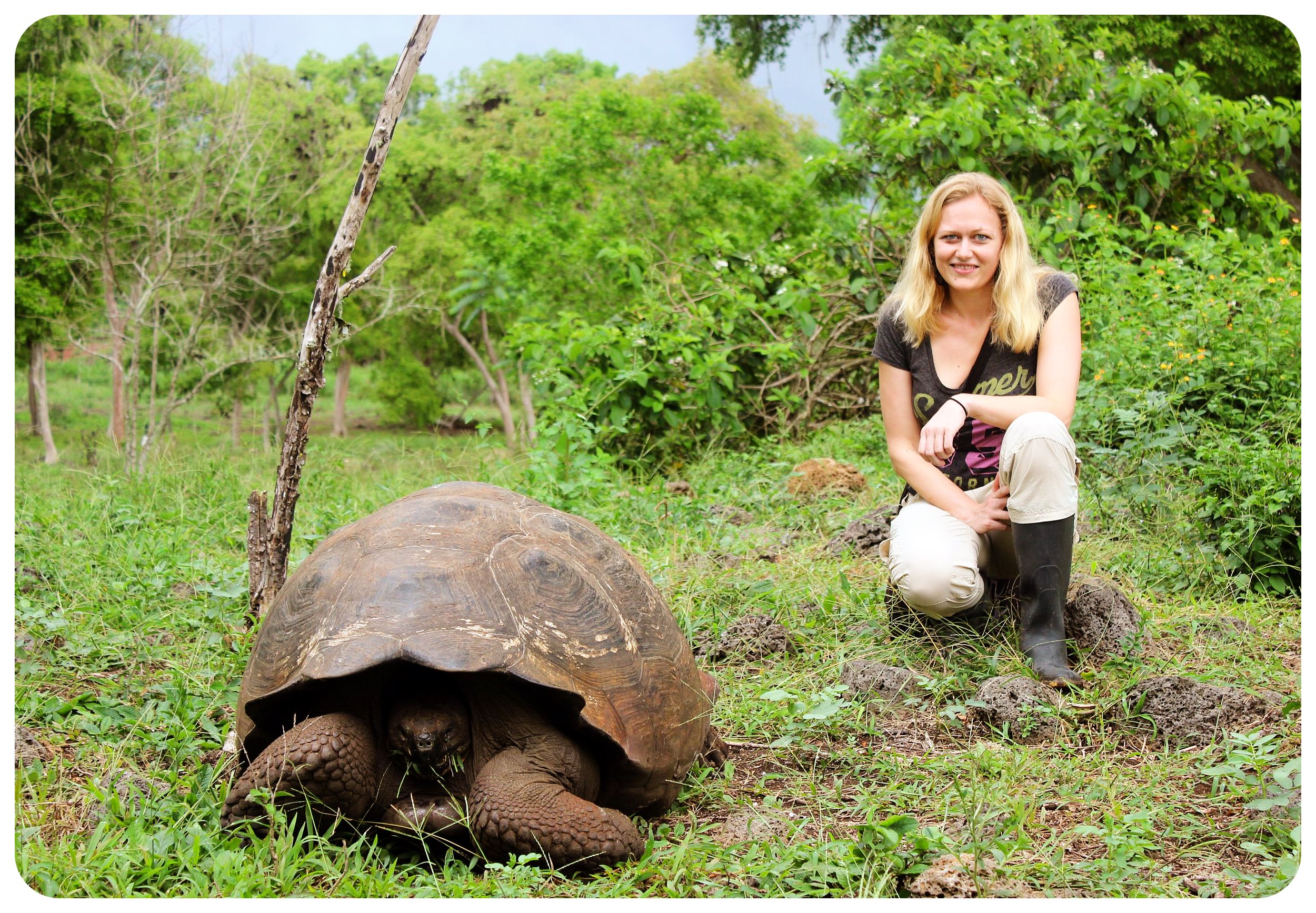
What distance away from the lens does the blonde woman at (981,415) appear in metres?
2.75

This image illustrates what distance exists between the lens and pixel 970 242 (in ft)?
9.58

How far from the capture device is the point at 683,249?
1532 cm

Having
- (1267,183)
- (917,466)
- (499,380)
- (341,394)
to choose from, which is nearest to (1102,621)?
(917,466)

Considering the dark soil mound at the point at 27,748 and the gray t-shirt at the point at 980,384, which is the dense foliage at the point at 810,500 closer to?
the dark soil mound at the point at 27,748

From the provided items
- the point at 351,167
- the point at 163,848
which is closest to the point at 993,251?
the point at 163,848

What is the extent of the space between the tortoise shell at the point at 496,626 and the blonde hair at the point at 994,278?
4.01ft

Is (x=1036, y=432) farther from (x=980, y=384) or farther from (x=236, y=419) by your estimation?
(x=236, y=419)

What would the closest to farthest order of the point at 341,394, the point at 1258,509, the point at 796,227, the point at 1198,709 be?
the point at 1198,709
the point at 1258,509
the point at 796,227
the point at 341,394

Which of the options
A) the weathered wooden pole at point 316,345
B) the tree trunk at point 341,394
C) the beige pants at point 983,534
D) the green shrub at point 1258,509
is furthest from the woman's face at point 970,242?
the tree trunk at point 341,394

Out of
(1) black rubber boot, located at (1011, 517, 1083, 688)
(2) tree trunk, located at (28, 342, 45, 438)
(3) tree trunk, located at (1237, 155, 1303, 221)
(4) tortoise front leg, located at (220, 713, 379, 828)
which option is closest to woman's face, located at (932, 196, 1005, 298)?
(1) black rubber boot, located at (1011, 517, 1083, 688)

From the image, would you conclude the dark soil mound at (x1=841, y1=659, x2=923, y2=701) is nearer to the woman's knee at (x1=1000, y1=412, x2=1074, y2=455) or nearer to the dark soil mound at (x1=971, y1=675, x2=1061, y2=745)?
the dark soil mound at (x1=971, y1=675, x2=1061, y2=745)

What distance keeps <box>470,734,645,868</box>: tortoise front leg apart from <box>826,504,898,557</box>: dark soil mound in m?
2.02

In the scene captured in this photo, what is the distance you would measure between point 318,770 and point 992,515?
72.2 inches

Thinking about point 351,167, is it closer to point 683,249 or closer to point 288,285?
point 288,285
